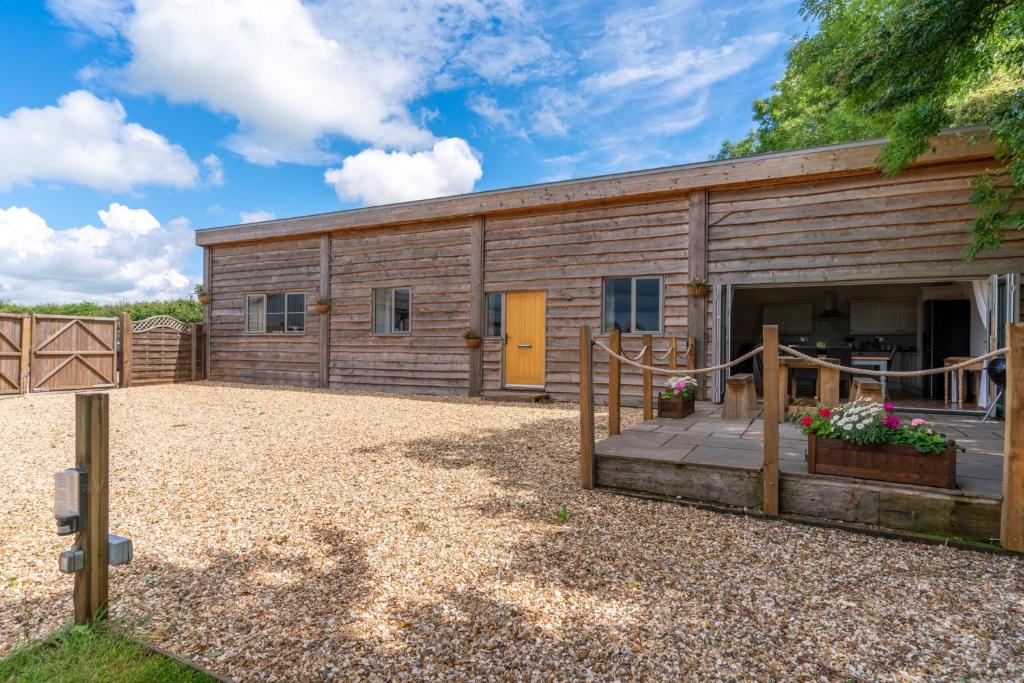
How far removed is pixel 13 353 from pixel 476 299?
31.7 ft

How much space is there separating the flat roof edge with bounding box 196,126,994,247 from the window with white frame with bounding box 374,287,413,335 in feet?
5.11

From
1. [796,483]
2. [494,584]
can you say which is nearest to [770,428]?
[796,483]

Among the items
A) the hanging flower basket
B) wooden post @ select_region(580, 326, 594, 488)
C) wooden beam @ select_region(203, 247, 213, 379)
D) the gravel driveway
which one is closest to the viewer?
the gravel driveway

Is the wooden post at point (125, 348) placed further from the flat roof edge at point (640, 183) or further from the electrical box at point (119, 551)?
the electrical box at point (119, 551)

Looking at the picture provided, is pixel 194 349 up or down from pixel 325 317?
down

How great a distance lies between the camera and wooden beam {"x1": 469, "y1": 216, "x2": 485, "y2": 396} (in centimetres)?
955

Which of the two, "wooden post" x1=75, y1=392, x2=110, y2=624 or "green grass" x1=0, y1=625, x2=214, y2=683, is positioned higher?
"wooden post" x1=75, y1=392, x2=110, y2=624

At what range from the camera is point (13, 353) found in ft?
Answer: 32.0

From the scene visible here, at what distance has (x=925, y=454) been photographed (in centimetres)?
288

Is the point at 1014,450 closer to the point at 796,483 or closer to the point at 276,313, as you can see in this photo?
the point at 796,483

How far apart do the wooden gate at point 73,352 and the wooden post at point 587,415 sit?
40.7 ft

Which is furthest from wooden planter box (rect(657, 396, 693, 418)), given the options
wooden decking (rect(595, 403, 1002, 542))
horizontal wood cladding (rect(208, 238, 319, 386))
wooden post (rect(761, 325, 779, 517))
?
horizontal wood cladding (rect(208, 238, 319, 386))

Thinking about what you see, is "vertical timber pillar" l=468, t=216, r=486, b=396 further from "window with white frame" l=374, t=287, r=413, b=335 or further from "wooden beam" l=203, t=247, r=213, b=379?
"wooden beam" l=203, t=247, r=213, b=379

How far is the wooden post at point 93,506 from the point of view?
186 cm
